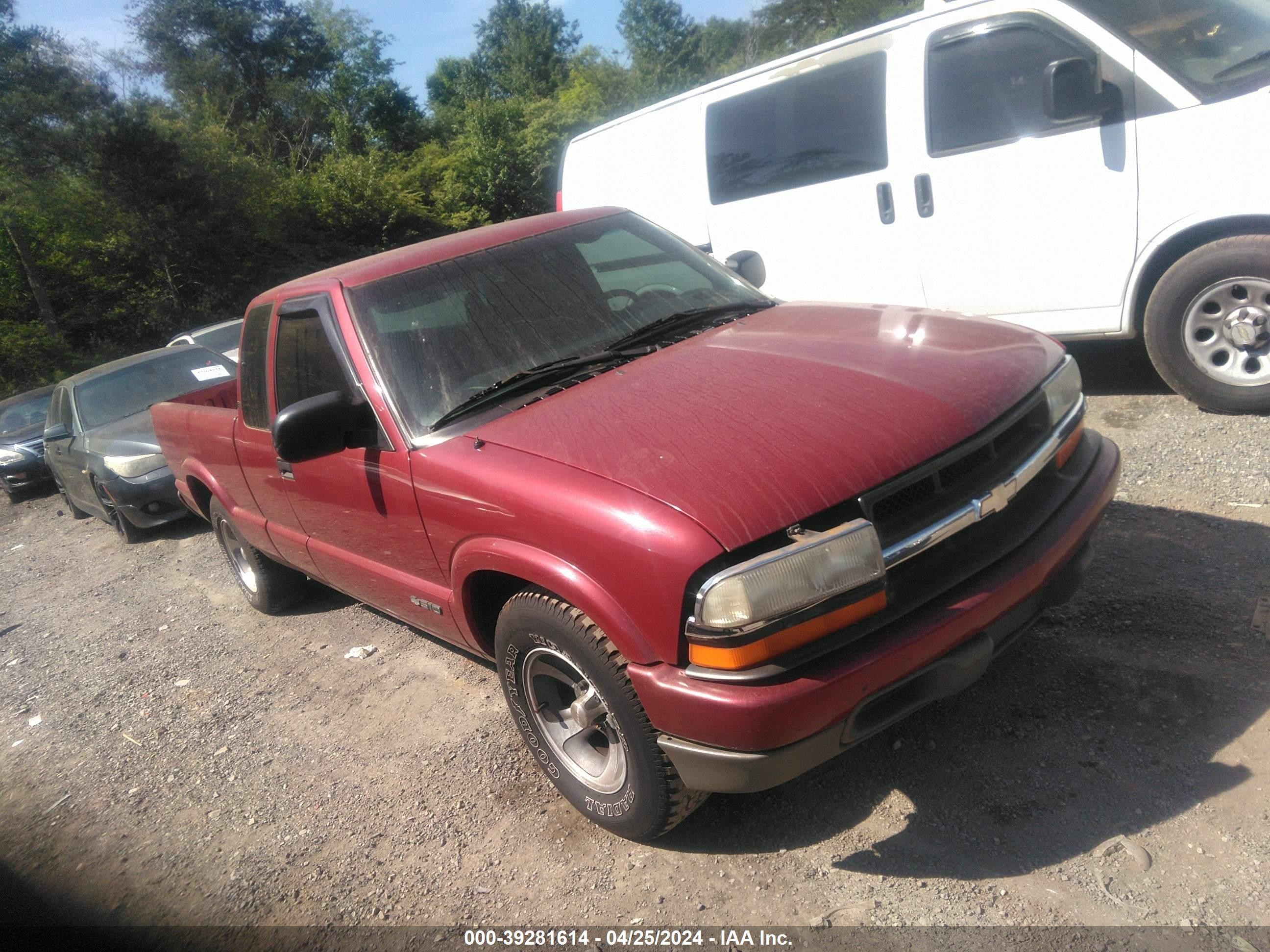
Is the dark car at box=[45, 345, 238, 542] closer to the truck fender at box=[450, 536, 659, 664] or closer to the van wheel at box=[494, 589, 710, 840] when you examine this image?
the truck fender at box=[450, 536, 659, 664]

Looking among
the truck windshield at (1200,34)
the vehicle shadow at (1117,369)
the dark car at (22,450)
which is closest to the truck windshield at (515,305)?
the truck windshield at (1200,34)

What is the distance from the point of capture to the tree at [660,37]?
54625mm

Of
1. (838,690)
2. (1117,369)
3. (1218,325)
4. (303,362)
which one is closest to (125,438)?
(303,362)

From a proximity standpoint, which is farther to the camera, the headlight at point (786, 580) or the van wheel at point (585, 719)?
the van wheel at point (585, 719)

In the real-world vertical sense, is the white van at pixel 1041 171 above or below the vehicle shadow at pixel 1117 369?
above

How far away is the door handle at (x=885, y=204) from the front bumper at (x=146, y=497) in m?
6.03

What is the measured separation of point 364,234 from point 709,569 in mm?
29758

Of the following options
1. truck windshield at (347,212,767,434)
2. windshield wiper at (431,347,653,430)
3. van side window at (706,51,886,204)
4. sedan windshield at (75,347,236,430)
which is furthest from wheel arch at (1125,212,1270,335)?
sedan windshield at (75,347,236,430)

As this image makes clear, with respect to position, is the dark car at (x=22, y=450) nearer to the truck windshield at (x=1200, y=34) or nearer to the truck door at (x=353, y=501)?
the truck door at (x=353, y=501)

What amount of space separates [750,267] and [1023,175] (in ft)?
6.11

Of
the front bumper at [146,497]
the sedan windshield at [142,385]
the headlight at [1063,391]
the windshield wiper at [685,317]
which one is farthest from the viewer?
the sedan windshield at [142,385]

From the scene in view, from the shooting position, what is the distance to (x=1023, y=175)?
16.2ft

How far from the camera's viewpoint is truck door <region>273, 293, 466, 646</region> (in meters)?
3.13

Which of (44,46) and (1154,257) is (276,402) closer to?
(1154,257)
